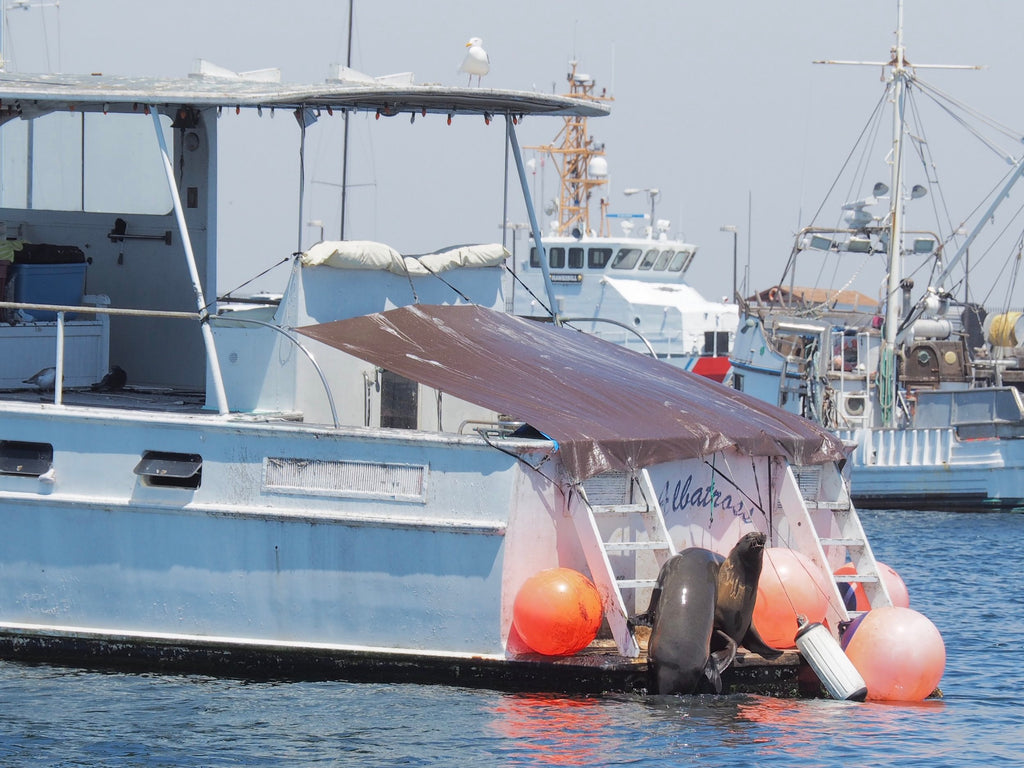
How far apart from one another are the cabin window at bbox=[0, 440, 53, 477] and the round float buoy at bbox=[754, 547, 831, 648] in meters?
5.23

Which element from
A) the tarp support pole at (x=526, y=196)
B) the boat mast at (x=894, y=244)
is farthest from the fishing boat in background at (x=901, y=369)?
the tarp support pole at (x=526, y=196)

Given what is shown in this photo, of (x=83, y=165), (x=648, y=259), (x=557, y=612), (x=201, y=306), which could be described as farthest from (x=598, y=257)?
(x=557, y=612)

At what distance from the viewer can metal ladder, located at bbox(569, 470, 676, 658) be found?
1039 centimetres

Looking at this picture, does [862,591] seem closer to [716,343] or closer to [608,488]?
[608,488]

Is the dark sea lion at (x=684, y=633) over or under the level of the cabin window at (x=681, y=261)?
under

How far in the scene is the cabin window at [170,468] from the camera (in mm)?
10812

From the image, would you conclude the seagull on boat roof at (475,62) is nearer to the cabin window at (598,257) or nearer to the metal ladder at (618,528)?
the metal ladder at (618,528)

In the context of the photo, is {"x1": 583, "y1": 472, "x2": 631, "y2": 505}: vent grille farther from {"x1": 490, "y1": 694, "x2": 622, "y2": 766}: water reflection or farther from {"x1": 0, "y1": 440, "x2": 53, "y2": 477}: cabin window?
{"x1": 0, "y1": 440, "x2": 53, "y2": 477}: cabin window

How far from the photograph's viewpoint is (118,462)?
11.0 metres

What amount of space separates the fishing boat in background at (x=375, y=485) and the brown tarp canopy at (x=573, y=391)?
0.09 ft

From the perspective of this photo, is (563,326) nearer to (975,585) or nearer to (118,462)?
(118,462)

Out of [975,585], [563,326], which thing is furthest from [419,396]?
[975,585]

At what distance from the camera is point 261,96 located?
450 inches

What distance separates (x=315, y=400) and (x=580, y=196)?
38667 millimetres
